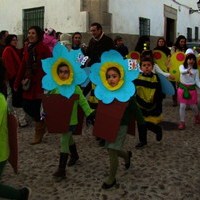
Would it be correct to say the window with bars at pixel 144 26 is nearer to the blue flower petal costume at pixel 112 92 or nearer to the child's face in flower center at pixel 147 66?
the child's face in flower center at pixel 147 66

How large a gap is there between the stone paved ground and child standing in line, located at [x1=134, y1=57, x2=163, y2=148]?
35 cm

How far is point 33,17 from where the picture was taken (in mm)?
16328

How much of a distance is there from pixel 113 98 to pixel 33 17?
12.9 metres

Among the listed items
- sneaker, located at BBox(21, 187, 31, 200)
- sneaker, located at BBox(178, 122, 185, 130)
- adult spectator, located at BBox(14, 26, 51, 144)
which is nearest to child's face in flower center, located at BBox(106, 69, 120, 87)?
sneaker, located at BBox(21, 187, 31, 200)

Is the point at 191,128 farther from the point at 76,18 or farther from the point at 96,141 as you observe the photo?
the point at 76,18

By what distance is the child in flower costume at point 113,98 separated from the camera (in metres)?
4.05

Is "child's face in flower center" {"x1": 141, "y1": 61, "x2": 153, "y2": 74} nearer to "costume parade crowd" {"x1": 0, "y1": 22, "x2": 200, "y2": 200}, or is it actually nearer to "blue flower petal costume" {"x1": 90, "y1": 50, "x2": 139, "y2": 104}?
"costume parade crowd" {"x1": 0, "y1": 22, "x2": 200, "y2": 200}

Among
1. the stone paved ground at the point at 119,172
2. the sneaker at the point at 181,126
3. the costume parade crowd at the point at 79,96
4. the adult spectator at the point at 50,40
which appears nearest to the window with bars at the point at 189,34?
the adult spectator at the point at 50,40

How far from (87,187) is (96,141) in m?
1.79

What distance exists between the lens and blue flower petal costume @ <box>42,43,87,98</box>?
4445 millimetres

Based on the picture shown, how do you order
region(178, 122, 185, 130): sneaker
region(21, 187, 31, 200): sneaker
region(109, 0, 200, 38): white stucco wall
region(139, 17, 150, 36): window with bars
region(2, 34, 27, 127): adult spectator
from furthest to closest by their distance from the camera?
region(139, 17, 150, 36): window with bars, region(109, 0, 200, 38): white stucco wall, region(178, 122, 185, 130): sneaker, region(2, 34, 27, 127): adult spectator, region(21, 187, 31, 200): sneaker

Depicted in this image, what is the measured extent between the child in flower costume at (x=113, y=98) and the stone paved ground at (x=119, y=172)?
A: 0.24 metres

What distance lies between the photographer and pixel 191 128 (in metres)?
6.79

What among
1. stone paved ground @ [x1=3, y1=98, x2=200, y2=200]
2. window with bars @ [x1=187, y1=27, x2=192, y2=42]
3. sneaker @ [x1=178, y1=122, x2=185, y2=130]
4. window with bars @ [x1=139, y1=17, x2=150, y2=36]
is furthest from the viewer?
window with bars @ [x1=187, y1=27, x2=192, y2=42]
